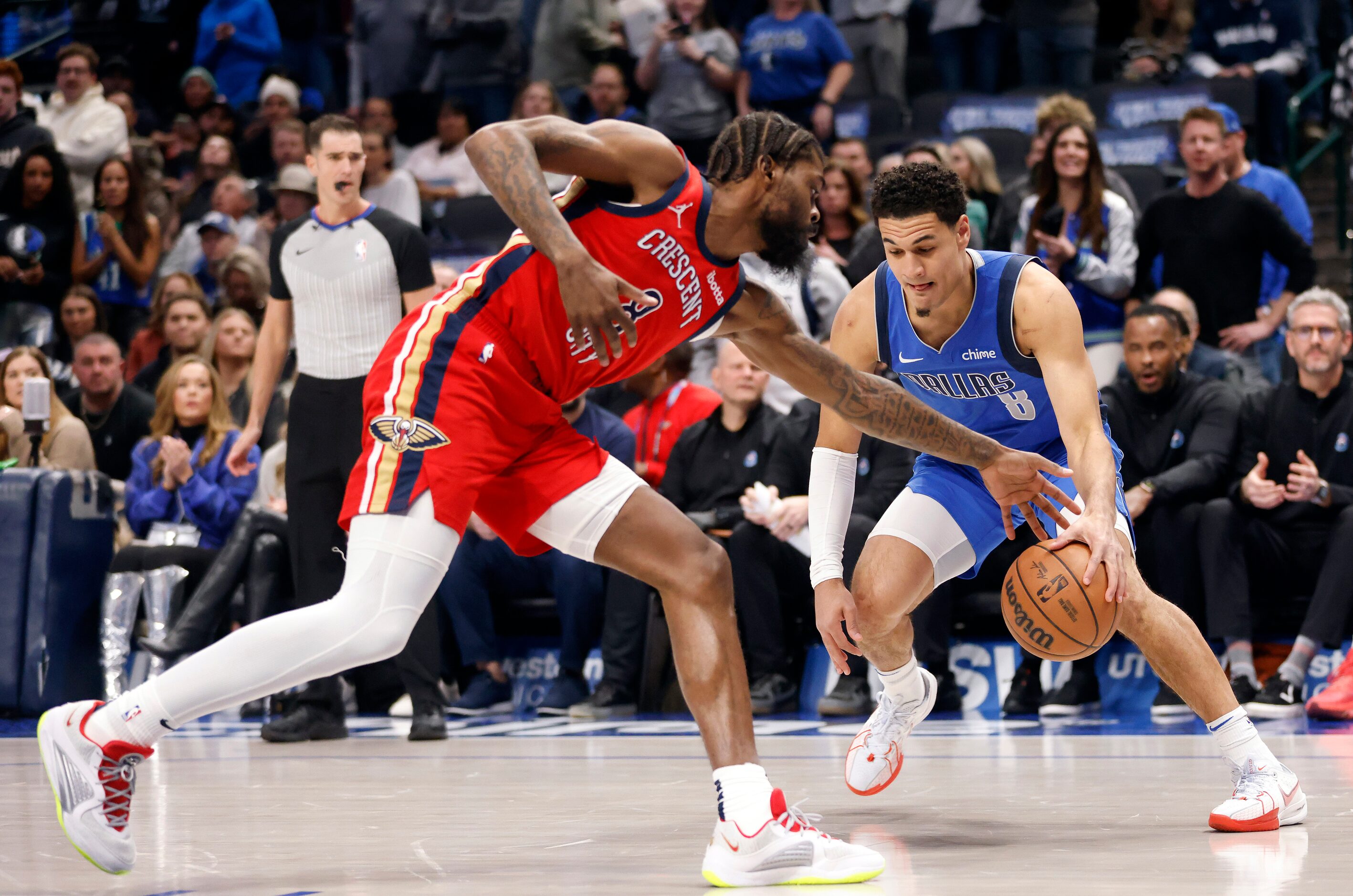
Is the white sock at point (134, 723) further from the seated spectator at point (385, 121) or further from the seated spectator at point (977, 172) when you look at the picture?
the seated spectator at point (385, 121)

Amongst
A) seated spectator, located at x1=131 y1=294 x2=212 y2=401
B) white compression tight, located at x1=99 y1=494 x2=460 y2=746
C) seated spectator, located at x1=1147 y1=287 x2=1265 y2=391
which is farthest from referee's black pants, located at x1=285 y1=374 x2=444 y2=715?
seated spectator, located at x1=1147 y1=287 x2=1265 y2=391

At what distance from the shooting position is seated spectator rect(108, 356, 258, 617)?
773 cm

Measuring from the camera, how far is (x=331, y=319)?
236 inches

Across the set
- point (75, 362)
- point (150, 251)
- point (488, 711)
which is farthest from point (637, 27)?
point (488, 711)

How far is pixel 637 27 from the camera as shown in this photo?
39.6 feet

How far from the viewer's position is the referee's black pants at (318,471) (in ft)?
19.5

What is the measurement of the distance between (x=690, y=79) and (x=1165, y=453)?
16.9ft

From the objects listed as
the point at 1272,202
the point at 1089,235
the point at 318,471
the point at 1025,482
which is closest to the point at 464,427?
the point at 1025,482

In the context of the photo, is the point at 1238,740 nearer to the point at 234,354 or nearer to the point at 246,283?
the point at 234,354

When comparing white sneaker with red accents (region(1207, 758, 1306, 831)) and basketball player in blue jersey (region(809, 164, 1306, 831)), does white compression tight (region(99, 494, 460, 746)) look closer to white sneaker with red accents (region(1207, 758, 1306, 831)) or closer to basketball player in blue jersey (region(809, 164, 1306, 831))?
basketball player in blue jersey (region(809, 164, 1306, 831))

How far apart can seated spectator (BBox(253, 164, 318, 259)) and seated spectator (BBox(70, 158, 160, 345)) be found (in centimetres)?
76

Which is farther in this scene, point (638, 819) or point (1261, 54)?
point (1261, 54)

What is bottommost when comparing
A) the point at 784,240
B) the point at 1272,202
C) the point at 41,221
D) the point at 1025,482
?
Answer: the point at 1025,482

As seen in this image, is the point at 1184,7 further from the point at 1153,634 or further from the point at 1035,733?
the point at 1153,634
